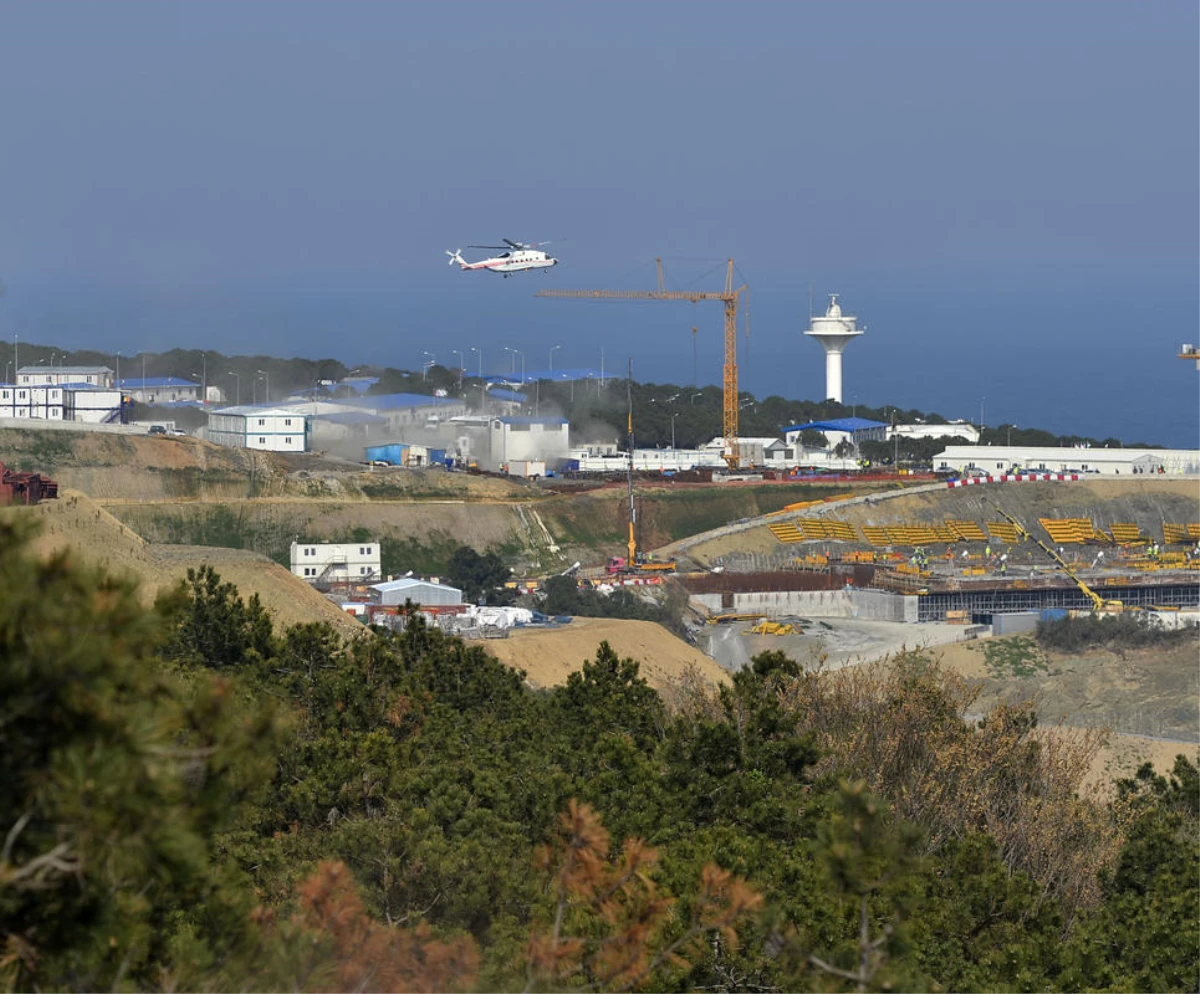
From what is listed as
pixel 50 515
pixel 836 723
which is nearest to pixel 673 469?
pixel 50 515

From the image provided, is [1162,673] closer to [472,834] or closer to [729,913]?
[472,834]

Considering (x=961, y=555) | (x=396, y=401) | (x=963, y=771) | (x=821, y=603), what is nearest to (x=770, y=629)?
(x=821, y=603)

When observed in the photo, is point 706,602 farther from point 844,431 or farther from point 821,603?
point 844,431

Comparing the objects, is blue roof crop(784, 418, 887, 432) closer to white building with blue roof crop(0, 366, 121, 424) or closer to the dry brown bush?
white building with blue roof crop(0, 366, 121, 424)

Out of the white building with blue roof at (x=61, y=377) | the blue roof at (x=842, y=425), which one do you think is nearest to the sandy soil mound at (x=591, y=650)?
the white building with blue roof at (x=61, y=377)

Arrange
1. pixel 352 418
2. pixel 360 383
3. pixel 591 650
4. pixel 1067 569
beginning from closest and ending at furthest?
1. pixel 591 650
2. pixel 1067 569
3. pixel 352 418
4. pixel 360 383

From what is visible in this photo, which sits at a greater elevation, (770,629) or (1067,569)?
(1067,569)

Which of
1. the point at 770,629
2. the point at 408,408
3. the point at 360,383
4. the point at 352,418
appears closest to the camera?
the point at 770,629
